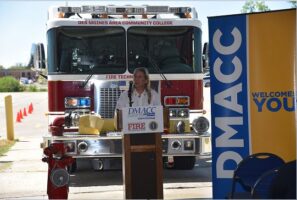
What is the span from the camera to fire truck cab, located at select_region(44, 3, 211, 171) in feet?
27.5

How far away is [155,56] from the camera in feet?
28.0

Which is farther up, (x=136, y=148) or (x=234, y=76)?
(x=234, y=76)

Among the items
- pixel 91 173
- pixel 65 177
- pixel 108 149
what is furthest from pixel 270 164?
pixel 91 173

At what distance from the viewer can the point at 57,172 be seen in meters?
6.11

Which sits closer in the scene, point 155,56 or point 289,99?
point 289,99

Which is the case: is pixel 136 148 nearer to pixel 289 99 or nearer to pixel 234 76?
pixel 234 76

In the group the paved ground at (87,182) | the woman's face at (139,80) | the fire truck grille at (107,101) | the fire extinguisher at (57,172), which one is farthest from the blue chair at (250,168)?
the fire truck grille at (107,101)

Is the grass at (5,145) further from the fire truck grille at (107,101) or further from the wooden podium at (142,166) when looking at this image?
the wooden podium at (142,166)

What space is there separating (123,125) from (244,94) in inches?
49.5

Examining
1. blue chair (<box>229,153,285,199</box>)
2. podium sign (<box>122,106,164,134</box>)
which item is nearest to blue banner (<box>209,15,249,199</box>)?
blue chair (<box>229,153,285,199</box>)

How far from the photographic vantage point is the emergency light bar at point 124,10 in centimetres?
843

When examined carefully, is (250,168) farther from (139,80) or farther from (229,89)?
(139,80)

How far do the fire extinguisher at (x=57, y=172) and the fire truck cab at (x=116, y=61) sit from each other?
1956 mm

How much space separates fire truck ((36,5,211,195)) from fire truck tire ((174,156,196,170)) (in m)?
0.93
